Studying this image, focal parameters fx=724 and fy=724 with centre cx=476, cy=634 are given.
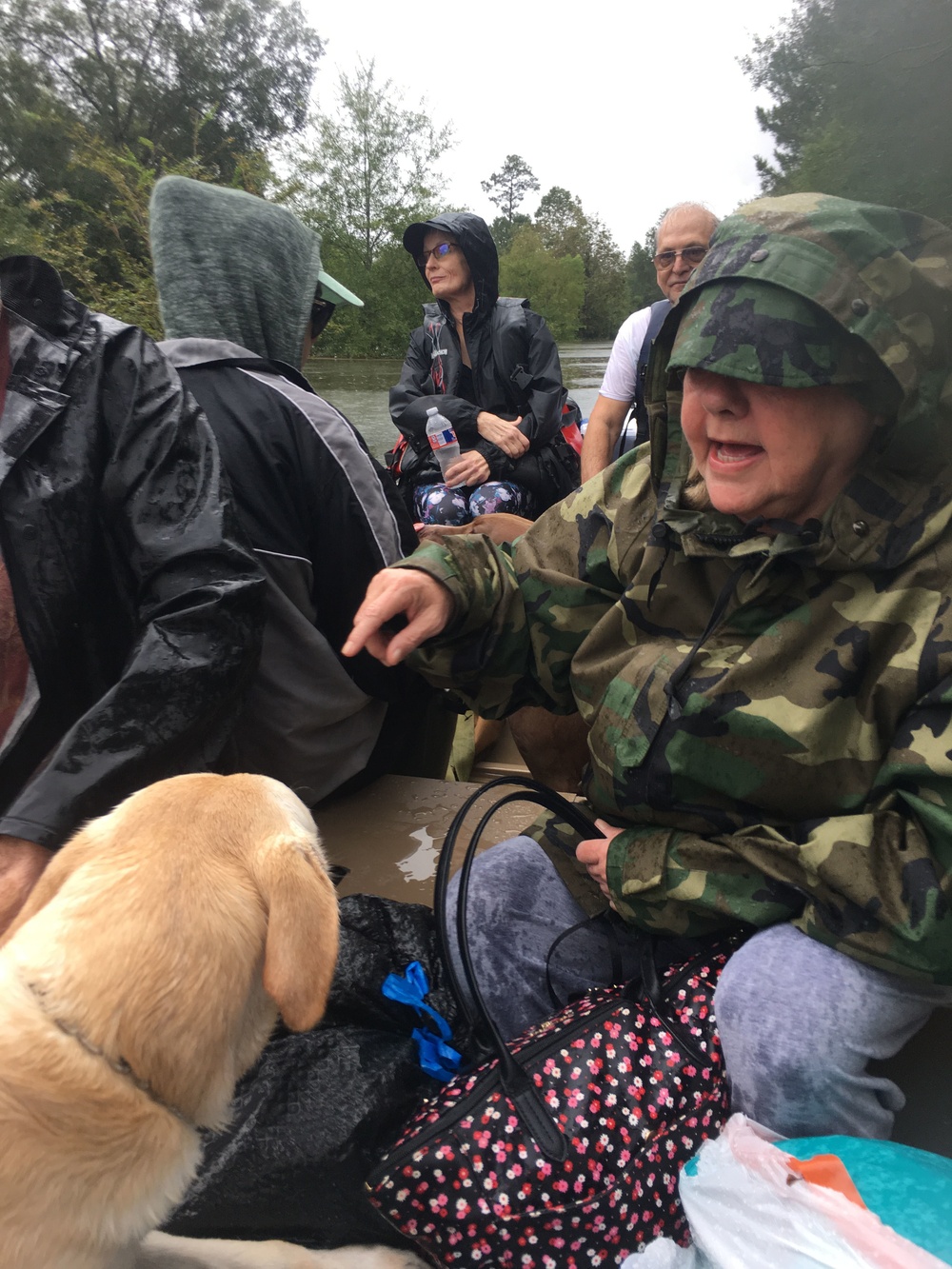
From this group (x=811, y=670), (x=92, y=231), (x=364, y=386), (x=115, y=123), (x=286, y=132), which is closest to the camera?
(x=811, y=670)

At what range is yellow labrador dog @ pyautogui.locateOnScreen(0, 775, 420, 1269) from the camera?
106 cm

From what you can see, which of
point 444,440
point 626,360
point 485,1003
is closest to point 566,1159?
point 485,1003

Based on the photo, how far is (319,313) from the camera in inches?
110

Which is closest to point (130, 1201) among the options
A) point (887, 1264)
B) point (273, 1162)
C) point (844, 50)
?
point (273, 1162)

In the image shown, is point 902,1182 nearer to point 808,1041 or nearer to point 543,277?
point 808,1041

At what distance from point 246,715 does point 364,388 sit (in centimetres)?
1006

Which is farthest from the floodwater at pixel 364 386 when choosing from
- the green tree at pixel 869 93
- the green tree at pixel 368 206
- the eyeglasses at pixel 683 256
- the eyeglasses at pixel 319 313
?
the eyeglasses at pixel 319 313

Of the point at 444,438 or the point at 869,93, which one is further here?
the point at 444,438

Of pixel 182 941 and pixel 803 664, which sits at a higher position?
pixel 803 664

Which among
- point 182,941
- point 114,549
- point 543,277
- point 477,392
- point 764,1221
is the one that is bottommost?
point 764,1221

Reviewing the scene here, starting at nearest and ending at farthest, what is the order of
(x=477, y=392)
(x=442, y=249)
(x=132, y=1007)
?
1. (x=132, y=1007)
2. (x=442, y=249)
3. (x=477, y=392)

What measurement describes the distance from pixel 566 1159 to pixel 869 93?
10.9 feet

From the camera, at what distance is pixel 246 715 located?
6.88ft

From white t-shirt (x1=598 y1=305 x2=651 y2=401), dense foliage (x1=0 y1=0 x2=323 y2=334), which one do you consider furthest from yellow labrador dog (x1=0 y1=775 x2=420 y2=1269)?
dense foliage (x1=0 y1=0 x2=323 y2=334)
